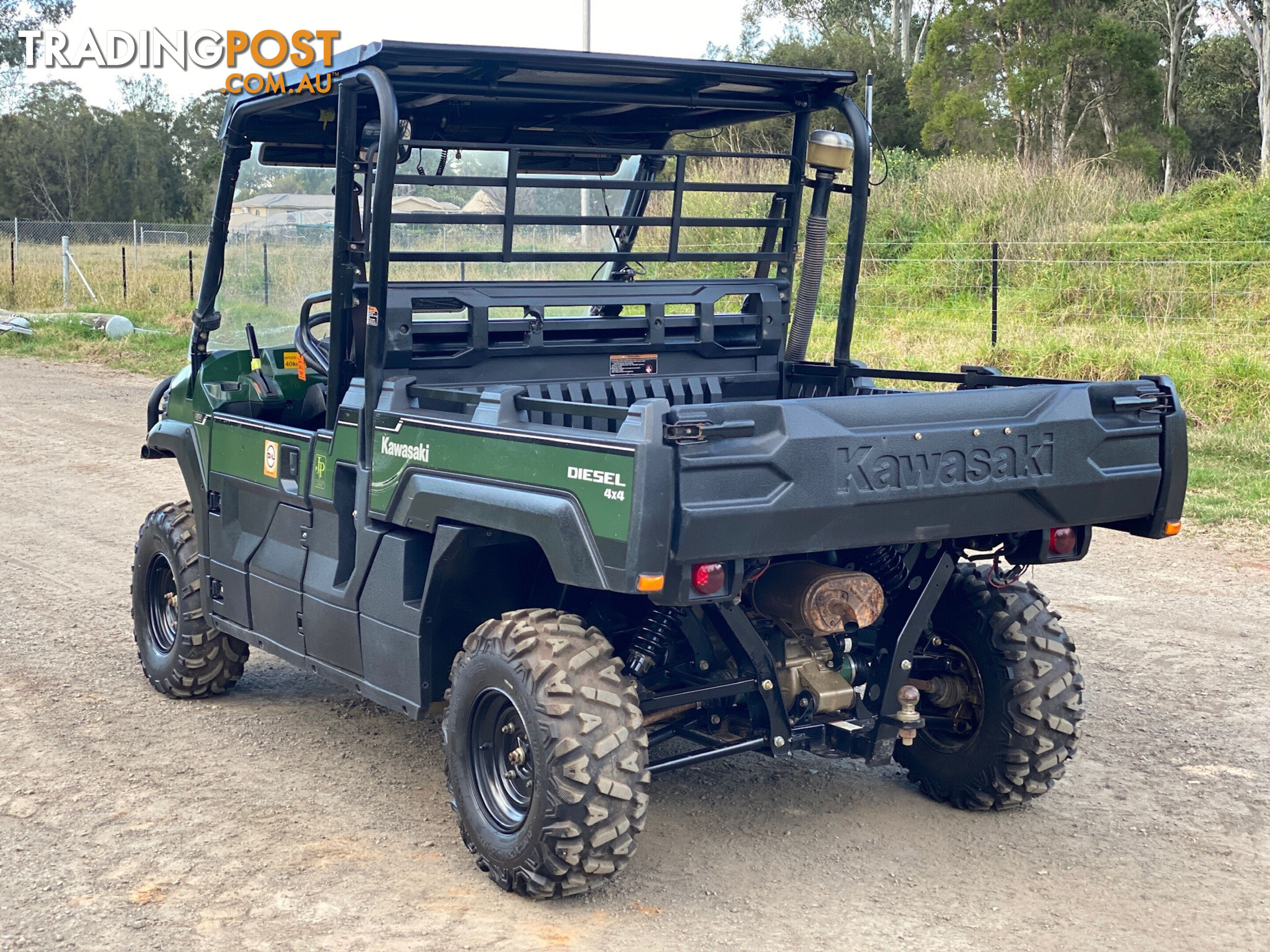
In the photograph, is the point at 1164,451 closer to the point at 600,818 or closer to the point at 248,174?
the point at 600,818

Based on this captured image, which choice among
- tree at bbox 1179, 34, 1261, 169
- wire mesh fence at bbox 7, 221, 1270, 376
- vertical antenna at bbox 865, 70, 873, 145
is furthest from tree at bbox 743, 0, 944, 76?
vertical antenna at bbox 865, 70, 873, 145

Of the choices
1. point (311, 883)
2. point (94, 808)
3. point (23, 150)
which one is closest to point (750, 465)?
point (311, 883)

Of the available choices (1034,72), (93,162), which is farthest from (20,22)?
(1034,72)

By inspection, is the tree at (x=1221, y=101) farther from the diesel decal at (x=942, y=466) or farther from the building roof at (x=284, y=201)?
the diesel decal at (x=942, y=466)

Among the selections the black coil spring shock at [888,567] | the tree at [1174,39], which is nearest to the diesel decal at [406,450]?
the black coil spring shock at [888,567]

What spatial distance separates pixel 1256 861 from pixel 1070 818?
0.56 m

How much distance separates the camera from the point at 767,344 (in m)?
5.48

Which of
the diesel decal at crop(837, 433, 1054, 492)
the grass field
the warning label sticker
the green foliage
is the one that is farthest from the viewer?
the green foliage

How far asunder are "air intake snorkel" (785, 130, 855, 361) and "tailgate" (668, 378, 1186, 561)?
1320 mm

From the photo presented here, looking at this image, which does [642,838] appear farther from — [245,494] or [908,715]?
[245,494]

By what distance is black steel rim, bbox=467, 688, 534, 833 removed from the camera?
4023mm

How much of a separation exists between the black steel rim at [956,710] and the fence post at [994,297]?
9.41 m

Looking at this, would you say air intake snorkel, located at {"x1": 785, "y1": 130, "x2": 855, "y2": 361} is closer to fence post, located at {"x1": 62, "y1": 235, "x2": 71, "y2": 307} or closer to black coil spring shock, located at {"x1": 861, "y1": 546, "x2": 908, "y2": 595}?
black coil spring shock, located at {"x1": 861, "y1": 546, "x2": 908, "y2": 595}

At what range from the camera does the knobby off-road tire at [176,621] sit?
5672mm
